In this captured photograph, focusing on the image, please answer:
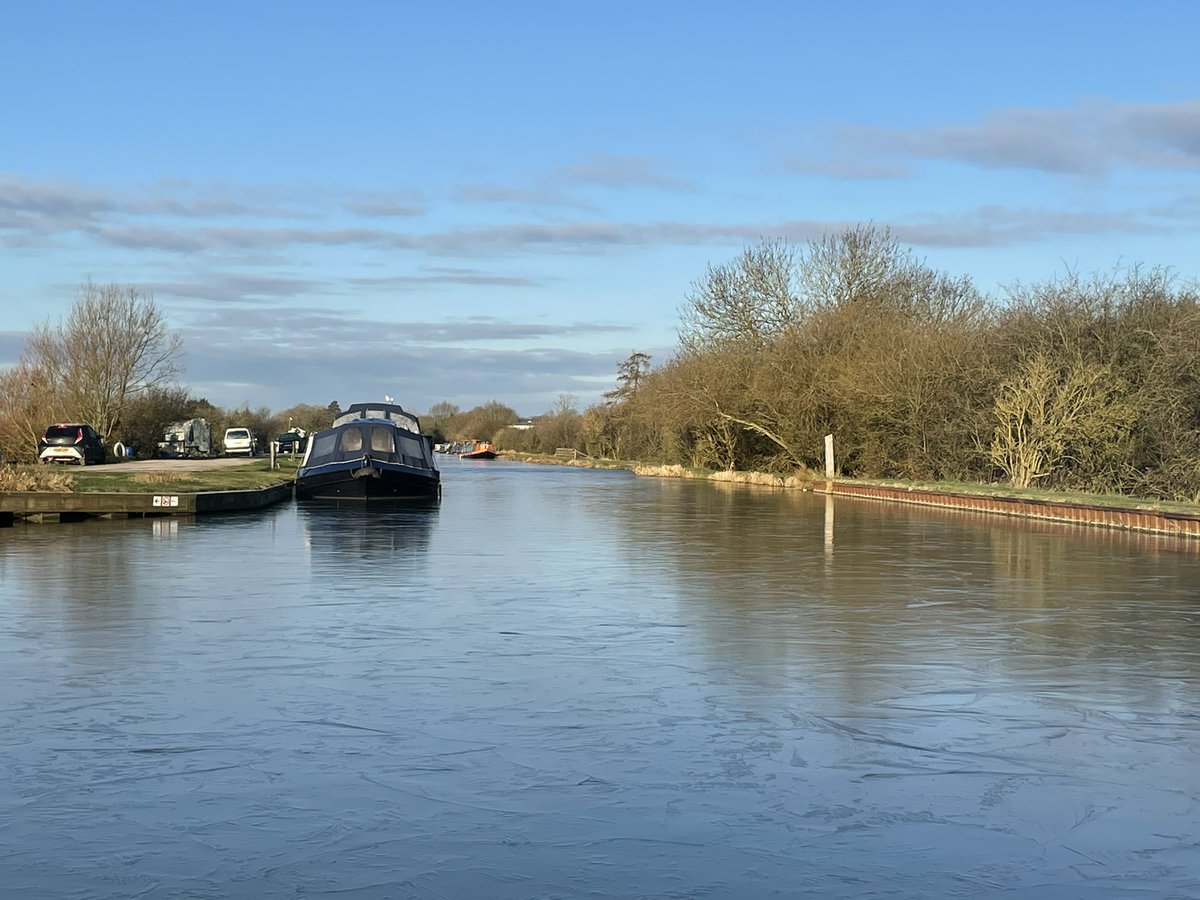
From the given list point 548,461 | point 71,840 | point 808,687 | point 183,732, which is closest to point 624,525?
point 808,687

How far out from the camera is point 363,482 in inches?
1375

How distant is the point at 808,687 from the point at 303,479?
2674 centimetres

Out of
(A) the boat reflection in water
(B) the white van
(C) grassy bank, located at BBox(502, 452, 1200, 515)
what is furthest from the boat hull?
(B) the white van

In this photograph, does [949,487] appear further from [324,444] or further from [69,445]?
[69,445]

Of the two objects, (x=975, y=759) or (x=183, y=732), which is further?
(x=183, y=732)

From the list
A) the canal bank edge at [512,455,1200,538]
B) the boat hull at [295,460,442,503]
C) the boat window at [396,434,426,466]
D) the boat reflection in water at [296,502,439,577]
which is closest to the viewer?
the boat reflection in water at [296,502,439,577]

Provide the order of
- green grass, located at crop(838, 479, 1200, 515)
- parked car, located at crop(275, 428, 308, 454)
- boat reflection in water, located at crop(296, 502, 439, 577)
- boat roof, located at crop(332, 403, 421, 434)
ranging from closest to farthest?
boat reflection in water, located at crop(296, 502, 439, 577), green grass, located at crop(838, 479, 1200, 515), boat roof, located at crop(332, 403, 421, 434), parked car, located at crop(275, 428, 308, 454)

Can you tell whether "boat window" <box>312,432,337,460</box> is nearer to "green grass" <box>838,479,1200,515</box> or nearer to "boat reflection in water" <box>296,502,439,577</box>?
"boat reflection in water" <box>296,502,439,577</box>

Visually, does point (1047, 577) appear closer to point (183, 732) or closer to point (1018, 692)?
point (1018, 692)

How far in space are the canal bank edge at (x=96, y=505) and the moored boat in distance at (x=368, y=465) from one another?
16.3 feet

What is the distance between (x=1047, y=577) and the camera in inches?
710

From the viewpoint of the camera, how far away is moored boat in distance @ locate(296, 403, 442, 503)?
114ft

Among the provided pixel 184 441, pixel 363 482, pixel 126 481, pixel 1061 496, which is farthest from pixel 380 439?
pixel 184 441

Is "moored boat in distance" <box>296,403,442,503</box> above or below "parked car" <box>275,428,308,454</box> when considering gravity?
below
